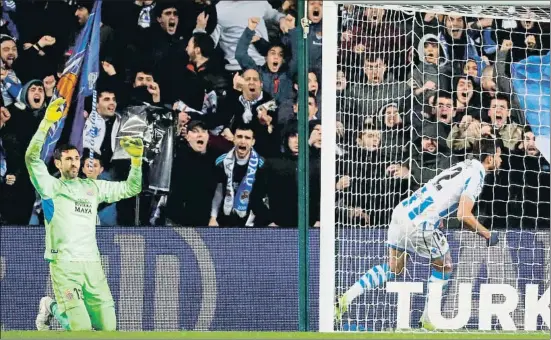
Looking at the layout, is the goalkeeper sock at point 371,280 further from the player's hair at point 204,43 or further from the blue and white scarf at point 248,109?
the player's hair at point 204,43

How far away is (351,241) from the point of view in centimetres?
705

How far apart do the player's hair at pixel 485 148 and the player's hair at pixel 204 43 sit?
6.61ft

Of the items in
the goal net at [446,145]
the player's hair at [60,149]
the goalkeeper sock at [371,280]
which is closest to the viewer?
the goalkeeper sock at [371,280]

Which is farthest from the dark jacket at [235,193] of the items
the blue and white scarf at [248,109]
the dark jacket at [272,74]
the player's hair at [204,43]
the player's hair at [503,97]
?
the player's hair at [503,97]

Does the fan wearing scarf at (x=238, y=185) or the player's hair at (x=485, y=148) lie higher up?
the player's hair at (x=485, y=148)

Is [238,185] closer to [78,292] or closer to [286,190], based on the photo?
[286,190]

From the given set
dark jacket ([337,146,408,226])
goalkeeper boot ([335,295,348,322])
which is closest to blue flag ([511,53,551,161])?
dark jacket ([337,146,408,226])

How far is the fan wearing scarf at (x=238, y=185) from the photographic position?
754 centimetres

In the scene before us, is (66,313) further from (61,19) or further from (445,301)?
(445,301)

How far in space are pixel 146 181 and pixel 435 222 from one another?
80.3 inches

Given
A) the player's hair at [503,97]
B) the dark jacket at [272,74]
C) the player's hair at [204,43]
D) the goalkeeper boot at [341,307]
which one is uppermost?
the player's hair at [204,43]

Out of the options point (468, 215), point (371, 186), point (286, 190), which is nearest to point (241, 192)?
point (286, 190)

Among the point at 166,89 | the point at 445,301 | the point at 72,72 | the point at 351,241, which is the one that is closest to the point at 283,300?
the point at 351,241

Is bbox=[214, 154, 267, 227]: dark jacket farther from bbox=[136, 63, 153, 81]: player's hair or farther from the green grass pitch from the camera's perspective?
the green grass pitch
